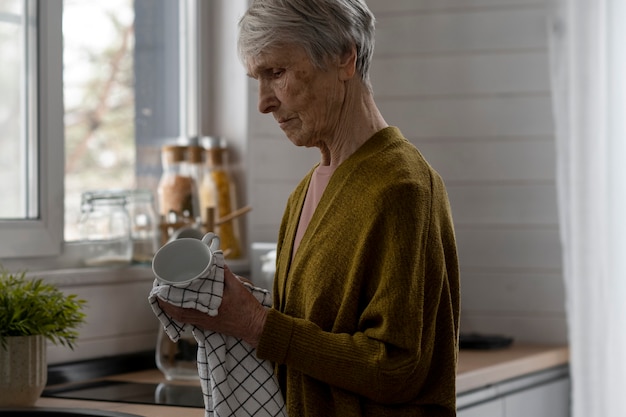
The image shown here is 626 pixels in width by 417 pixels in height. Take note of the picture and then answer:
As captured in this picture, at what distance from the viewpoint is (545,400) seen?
2471mm

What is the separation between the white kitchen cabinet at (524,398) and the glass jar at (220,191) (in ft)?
2.43

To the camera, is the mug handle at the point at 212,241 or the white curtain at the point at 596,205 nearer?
the mug handle at the point at 212,241

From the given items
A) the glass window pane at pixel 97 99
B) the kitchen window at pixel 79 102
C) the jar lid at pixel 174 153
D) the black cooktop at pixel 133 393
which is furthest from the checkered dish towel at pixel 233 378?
the jar lid at pixel 174 153

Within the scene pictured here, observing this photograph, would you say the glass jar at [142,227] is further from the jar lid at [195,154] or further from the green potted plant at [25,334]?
the green potted plant at [25,334]

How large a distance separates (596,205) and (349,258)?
1330 mm

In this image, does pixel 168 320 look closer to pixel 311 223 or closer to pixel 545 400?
pixel 311 223

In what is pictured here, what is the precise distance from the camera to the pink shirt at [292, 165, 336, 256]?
1459mm

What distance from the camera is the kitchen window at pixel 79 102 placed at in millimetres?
2246

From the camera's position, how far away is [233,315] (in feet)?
4.33

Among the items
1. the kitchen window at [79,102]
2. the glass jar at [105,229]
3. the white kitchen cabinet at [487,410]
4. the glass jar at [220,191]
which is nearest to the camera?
the white kitchen cabinet at [487,410]

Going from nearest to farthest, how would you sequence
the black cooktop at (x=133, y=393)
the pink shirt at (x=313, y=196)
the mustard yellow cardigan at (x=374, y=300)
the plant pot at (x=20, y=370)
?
1. the mustard yellow cardigan at (x=374, y=300)
2. the pink shirt at (x=313, y=196)
3. the plant pot at (x=20, y=370)
4. the black cooktop at (x=133, y=393)

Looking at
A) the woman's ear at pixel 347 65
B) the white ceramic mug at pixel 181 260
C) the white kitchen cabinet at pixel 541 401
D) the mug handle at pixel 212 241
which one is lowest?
the white kitchen cabinet at pixel 541 401

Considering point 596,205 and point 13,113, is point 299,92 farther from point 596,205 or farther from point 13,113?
point 596,205

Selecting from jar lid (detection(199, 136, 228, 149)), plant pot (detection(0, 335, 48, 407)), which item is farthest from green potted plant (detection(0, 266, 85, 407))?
jar lid (detection(199, 136, 228, 149))
